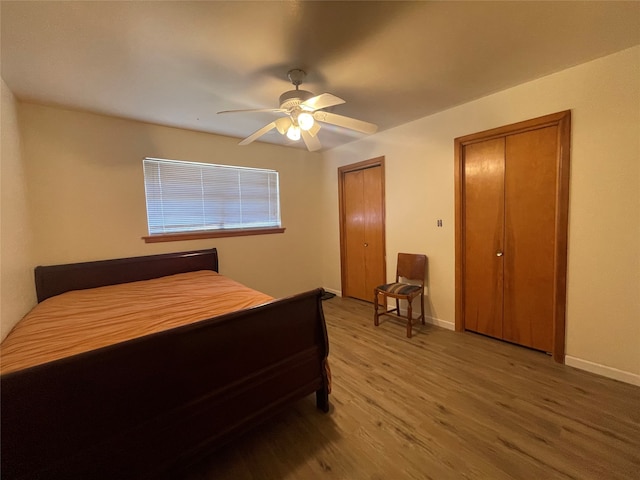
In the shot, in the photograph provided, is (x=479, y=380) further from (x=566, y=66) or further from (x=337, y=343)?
(x=566, y=66)

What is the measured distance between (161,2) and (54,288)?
2.61 metres

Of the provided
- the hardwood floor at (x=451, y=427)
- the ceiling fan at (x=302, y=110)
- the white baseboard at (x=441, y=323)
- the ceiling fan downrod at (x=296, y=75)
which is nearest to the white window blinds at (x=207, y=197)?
the ceiling fan at (x=302, y=110)

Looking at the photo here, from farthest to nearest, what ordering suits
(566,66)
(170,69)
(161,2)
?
1. (566,66)
2. (170,69)
3. (161,2)

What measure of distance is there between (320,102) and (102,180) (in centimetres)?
245

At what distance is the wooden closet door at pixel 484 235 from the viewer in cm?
258

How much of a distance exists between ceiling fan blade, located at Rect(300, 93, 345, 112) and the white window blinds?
2014 millimetres

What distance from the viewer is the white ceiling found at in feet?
4.66

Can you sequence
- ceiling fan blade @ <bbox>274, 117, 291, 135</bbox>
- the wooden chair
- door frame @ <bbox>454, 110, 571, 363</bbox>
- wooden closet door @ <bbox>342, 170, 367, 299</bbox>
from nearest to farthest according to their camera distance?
ceiling fan blade @ <bbox>274, 117, 291, 135</bbox>, door frame @ <bbox>454, 110, 571, 363</bbox>, the wooden chair, wooden closet door @ <bbox>342, 170, 367, 299</bbox>

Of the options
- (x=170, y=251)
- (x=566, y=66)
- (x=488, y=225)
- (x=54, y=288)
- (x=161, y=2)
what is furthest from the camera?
(x=170, y=251)

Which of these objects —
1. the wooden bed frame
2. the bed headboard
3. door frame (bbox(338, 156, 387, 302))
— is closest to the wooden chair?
door frame (bbox(338, 156, 387, 302))

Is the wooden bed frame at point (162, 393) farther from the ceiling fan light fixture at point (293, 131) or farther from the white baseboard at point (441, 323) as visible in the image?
the white baseboard at point (441, 323)

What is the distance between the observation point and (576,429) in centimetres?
157

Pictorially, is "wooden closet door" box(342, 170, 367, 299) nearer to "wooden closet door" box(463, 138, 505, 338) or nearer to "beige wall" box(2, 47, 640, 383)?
"beige wall" box(2, 47, 640, 383)

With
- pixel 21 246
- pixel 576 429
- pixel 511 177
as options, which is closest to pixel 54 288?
pixel 21 246
